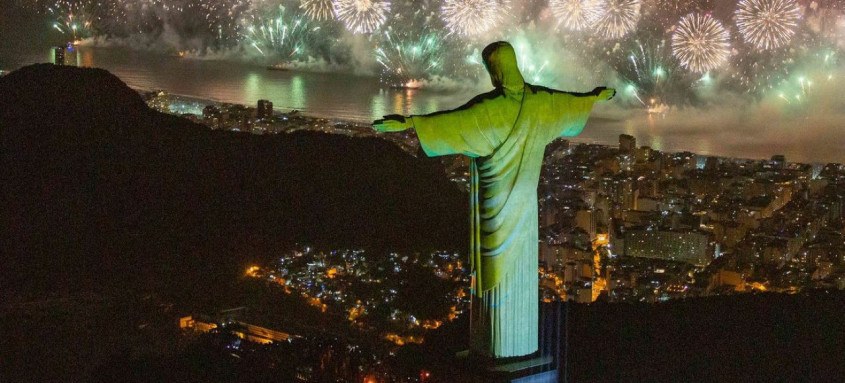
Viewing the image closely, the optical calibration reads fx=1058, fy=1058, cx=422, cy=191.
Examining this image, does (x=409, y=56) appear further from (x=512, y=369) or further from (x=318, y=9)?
(x=512, y=369)

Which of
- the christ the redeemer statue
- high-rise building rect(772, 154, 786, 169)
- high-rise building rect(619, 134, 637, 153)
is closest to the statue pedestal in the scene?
the christ the redeemer statue

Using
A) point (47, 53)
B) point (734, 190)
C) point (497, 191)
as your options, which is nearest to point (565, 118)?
point (497, 191)

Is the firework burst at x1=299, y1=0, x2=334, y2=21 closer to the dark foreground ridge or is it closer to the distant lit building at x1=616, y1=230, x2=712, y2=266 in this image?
the dark foreground ridge

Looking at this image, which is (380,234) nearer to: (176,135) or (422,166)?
(422,166)

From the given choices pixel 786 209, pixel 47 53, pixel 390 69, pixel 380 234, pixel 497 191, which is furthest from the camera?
pixel 390 69

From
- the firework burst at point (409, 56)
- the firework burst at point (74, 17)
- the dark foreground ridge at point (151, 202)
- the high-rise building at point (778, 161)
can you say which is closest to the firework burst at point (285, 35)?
the firework burst at point (409, 56)

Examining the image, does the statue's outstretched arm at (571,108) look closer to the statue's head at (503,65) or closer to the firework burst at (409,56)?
the statue's head at (503,65)
